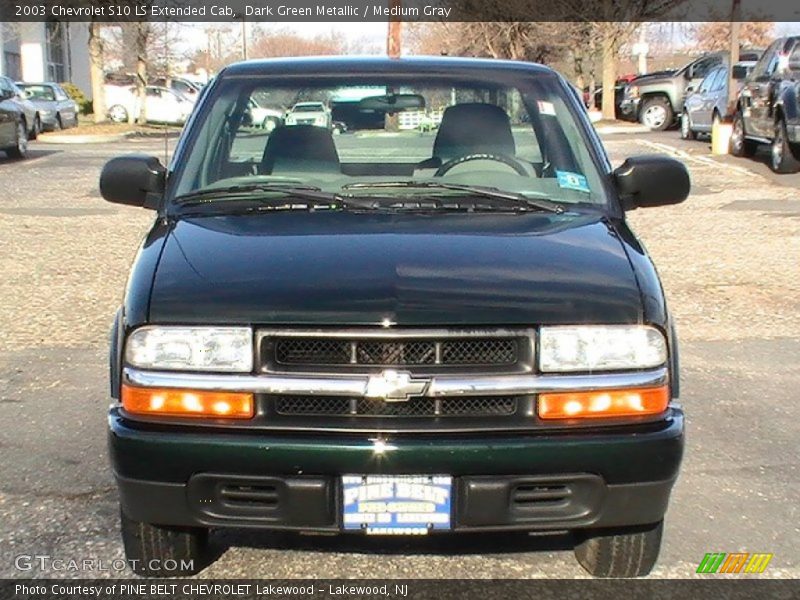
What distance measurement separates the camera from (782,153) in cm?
1608

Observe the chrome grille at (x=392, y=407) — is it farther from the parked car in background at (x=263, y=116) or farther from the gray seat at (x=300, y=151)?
the parked car in background at (x=263, y=116)

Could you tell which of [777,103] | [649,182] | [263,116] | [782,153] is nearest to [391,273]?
[649,182]

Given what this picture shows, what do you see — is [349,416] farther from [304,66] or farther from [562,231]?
[304,66]

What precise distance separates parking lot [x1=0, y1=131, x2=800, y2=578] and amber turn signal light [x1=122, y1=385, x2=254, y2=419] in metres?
0.80

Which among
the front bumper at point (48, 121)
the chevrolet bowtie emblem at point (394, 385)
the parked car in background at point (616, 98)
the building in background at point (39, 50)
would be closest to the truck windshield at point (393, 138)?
the chevrolet bowtie emblem at point (394, 385)

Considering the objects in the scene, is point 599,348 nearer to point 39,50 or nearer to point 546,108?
point 546,108

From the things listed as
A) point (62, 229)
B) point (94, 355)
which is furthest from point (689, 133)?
point (94, 355)

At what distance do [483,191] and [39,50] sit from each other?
5007cm

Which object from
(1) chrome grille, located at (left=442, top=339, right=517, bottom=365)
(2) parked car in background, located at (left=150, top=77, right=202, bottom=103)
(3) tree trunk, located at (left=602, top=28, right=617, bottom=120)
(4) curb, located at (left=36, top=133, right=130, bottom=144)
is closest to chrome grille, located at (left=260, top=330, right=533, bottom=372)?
(1) chrome grille, located at (left=442, top=339, right=517, bottom=365)

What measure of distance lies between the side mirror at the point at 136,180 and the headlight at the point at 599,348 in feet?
5.93

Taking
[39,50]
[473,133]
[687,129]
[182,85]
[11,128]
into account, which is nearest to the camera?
[473,133]

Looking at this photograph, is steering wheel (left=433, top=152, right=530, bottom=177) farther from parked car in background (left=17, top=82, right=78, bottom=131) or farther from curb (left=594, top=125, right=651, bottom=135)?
parked car in background (left=17, top=82, right=78, bottom=131)

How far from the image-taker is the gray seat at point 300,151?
4.28 m

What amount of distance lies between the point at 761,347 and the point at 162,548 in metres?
4.68
